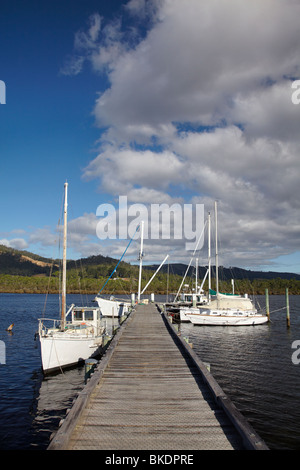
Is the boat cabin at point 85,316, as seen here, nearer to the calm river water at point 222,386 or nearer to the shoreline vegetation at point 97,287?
the calm river water at point 222,386

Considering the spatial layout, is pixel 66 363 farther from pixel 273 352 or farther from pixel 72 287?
pixel 72 287

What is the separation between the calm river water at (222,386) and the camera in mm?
12891

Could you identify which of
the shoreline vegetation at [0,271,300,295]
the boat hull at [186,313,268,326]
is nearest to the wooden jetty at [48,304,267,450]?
the boat hull at [186,313,268,326]

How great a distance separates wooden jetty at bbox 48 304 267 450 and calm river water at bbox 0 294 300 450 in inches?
176

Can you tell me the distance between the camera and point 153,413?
7836 millimetres

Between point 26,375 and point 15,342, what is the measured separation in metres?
12.9

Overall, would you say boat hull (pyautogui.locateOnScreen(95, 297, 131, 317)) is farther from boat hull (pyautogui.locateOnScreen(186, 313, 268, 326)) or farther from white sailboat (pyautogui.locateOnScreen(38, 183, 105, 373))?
white sailboat (pyautogui.locateOnScreen(38, 183, 105, 373))

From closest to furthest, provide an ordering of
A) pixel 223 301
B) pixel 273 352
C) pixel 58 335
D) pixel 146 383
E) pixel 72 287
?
pixel 146 383 → pixel 58 335 → pixel 273 352 → pixel 223 301 → pixel 72 287

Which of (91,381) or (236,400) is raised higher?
(91,381)

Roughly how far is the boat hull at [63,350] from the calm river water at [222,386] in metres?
0.67

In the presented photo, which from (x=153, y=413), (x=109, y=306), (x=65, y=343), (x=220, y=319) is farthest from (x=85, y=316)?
(x=109, y=306)

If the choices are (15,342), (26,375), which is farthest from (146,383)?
(15,342)

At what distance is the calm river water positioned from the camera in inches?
508
